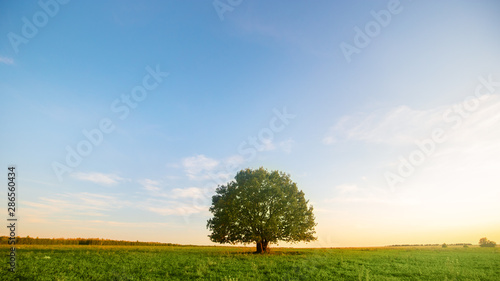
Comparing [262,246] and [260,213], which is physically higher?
[260,213]

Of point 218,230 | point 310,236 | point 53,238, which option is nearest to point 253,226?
point 218,230

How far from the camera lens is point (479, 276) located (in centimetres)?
2061

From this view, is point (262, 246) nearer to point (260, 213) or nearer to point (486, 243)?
point (260, 213)

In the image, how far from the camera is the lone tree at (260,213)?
4306 centimetres

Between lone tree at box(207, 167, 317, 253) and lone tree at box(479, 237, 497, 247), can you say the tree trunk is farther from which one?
lone tree at box(479, 237, 497, 247)

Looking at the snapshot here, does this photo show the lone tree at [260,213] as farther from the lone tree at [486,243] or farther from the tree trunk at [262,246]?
the lone tree at [486,243]

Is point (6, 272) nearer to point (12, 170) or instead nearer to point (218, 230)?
point (12, 170)

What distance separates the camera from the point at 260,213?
1743 inches

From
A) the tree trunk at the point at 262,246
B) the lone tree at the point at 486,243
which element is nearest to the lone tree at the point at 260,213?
the tree trunk at the point at 262,246

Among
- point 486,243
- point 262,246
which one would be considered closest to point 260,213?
point 262,246

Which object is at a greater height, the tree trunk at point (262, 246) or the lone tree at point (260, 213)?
the lone tree at point (260, 213)

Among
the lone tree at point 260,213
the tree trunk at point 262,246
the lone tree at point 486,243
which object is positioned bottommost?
the lone tree at point 486,243

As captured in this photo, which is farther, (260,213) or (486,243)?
(486,243)

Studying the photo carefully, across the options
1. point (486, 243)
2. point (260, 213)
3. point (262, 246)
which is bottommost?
point (486, 243)
